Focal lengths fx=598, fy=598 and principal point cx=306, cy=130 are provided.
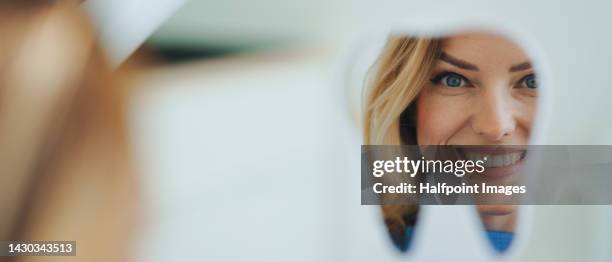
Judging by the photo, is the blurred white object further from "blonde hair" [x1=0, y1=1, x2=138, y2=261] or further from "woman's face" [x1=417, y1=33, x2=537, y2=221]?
"woman's face" [x1=417, y1=33, x2=537, y2=221]

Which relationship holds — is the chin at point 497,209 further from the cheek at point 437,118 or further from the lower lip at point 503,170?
the cheek at point 437,118

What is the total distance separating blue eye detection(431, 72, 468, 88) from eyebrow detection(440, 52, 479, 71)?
2 cm

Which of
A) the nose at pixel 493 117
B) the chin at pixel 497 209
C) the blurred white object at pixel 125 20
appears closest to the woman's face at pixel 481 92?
the nose at pixel 493 117

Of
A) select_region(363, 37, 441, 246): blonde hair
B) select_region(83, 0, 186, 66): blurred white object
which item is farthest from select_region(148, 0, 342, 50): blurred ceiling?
select_region(363, 37, 441, 246): blonde hair

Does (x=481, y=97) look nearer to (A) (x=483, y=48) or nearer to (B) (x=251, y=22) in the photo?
(A) (x=483, y=48)

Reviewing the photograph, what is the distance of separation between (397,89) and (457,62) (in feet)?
0.50

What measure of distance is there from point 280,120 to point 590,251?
802 millimetres

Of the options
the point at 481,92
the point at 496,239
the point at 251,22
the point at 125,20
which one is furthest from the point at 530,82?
the point at 125,20

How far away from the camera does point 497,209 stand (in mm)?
1428

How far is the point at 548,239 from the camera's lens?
1.43m

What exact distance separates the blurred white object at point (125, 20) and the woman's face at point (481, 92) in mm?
651

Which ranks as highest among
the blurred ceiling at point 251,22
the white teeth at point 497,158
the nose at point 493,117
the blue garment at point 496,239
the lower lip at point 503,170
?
the blurred ceiling at point 251,22

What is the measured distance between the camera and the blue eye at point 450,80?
1.40 m

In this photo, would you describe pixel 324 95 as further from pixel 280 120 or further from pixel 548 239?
pixel 548 239
